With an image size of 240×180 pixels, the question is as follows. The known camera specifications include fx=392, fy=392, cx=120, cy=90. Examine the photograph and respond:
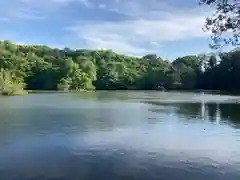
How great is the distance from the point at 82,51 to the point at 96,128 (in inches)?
3947

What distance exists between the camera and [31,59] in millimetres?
95938

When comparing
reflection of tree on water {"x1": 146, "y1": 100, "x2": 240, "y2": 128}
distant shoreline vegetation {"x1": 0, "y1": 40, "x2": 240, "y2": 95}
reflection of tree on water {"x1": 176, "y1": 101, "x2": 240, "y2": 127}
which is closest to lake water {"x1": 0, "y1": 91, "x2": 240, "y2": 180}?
reflection of tree on water {"x1": 146, "y1": 100, "x2": 240, "y2": 128}

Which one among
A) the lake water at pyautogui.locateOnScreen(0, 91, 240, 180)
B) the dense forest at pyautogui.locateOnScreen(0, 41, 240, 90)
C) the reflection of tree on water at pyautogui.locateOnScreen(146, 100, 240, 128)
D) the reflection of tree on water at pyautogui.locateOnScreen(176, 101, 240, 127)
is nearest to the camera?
the lake water at pyautogui.locateOnScreen(0, 91, 240, 180)

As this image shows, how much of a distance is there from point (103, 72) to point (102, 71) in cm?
92

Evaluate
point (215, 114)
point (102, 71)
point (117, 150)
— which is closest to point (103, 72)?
point (102, 71)

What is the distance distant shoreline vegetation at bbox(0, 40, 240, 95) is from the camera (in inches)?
3526

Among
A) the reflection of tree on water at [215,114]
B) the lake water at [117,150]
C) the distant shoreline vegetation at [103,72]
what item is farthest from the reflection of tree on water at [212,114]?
the distant shoreline vegetation at [103,72]

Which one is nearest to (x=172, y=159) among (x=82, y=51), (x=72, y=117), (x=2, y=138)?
(x=2, y=138)

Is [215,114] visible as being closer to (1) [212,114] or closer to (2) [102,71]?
(1) [212,114]

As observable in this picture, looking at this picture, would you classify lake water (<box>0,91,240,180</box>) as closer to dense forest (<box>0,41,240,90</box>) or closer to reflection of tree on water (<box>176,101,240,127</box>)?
reflection of tree on water (<box>176,101,240,127</box>)

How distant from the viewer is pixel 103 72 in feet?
350

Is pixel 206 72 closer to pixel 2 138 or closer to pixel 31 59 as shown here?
pixel 31 59

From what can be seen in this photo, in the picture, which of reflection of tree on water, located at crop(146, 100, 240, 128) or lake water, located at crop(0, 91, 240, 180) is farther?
reflection of tree on water, located at crop(146, 100, 240, 128)

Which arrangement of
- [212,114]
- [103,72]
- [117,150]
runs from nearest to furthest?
[117,150] → [212,114] → [103,72]
